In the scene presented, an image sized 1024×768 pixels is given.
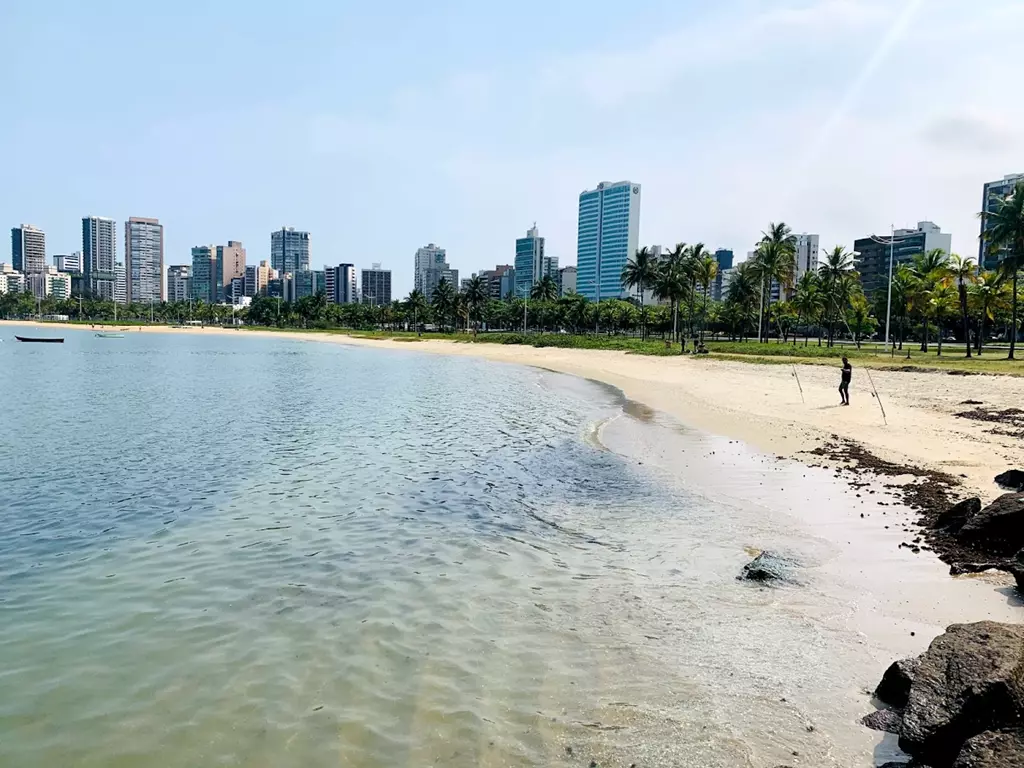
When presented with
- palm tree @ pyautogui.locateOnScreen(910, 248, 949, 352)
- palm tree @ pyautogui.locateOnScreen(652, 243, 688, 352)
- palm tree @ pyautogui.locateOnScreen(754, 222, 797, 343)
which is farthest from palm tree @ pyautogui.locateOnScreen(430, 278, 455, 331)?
palm tree @ pyautogui.locateOnScreen(910, 248, 949, 352)

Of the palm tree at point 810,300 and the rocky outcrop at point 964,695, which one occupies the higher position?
the palm tree at point 810,300

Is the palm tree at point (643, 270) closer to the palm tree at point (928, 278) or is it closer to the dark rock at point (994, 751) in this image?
the palm tree at point (928, 278)

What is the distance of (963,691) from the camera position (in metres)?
5.36

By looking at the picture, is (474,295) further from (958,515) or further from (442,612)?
(442,612)

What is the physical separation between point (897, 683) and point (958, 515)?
6284 mm

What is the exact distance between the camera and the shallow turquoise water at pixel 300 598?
20.8ft

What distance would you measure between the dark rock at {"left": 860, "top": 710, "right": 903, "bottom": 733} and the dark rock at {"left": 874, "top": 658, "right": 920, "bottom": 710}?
139mm

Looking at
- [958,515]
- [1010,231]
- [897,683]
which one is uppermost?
[1010,231]

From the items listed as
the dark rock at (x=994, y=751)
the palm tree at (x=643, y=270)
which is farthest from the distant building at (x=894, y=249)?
the dark rock at (x=994, y=751)

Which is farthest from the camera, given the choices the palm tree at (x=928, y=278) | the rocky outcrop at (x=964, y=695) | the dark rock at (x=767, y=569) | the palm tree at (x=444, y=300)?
the palm tree at (x=444, y=300)

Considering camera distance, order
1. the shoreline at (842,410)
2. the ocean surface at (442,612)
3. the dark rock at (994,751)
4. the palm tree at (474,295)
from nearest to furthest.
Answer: the dark rock at (994,751)
the ocean surface at (442,612)
the shoreline at (842,410)
the palm tree at (474,295)

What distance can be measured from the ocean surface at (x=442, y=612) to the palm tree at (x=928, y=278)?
5515 centimetres

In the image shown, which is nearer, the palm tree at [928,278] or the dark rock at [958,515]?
the dark rock at [958,515]

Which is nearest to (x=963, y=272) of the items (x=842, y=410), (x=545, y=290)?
(x=842, y=410)
